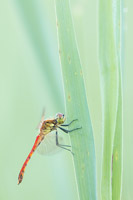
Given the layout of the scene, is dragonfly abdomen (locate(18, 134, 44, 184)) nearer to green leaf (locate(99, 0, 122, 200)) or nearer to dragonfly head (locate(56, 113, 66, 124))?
dragonfly head (locate(56, 113, 66, 124))

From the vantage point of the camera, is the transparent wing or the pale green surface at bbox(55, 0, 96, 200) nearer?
the pale green surface at bbox(55, 0, 96, 200)

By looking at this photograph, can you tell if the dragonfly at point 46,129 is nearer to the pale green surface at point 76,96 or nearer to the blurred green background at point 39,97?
the blurred green background at point 39,97

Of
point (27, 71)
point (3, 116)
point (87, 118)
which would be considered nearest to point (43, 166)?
point (3, 116)

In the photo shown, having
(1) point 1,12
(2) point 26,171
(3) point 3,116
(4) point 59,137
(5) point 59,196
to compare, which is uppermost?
(1) point 1,12

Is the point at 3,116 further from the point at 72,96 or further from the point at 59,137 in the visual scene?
the point at 72,96

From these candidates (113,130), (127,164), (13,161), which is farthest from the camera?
(13,161)

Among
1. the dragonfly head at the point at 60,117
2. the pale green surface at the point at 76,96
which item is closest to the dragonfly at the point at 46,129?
the dragonfly head at the point at 60,117

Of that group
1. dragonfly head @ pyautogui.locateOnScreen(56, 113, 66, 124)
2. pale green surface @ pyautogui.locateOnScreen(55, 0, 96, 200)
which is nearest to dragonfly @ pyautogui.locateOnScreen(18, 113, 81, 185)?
dragonfly head @ pyautogui.locateOnScreen(56, 113, 66, 124)
